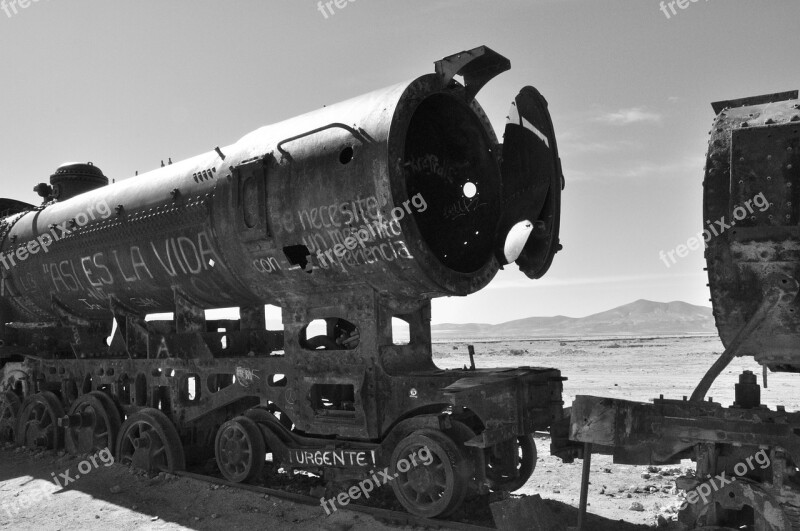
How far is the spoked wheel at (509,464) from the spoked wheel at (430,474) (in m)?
0.58

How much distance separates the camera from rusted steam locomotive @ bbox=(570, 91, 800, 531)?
3.87 m

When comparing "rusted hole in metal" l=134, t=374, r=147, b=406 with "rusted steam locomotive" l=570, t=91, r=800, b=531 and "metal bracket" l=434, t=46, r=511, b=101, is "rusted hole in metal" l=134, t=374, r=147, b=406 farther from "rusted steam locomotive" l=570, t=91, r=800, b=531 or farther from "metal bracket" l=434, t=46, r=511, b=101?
"rusted steam locomotive" l=570, t=91, r=800, b=531

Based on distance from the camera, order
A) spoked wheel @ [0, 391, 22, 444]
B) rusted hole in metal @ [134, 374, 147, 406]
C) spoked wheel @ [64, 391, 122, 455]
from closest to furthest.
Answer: rusted hole in metal @ [134, 374, 147, 406] < spoked wheel @ [64, 391, 122, 455] < spoked wheel @ [0, 391, 22, 444]

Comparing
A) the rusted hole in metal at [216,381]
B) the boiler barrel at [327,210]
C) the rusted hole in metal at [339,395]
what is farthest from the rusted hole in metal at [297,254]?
the rusted hole in metal at [216,381]

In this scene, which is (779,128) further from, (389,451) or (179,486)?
(179,486)

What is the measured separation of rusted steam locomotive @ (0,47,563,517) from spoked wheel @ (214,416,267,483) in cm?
2

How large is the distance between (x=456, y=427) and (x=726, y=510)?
217 cm

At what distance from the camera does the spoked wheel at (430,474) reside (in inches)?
213

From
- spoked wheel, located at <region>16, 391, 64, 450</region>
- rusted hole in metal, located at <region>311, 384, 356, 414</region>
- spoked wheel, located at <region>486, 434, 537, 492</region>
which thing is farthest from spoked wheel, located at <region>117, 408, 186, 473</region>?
spoked wheel, located at <region>486, 434, 537, 492</region>

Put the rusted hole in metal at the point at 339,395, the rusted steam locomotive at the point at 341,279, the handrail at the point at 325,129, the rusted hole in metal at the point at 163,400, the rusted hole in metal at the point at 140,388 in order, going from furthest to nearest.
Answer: the rusted hole in metal at the point at 140,388, the rusted hole in metal at the point at 163,400, the rusted hole in metal at the point at 339,395, the handrail at the point at 325,129, the rusted steam locomotive at the point at 341,279

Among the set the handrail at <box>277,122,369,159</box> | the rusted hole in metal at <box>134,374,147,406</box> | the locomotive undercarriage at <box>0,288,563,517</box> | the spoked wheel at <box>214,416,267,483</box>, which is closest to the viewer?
the locomotive undercarriage at <box>0,288,563,517</box>

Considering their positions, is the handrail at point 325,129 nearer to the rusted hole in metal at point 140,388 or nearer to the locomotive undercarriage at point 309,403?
the locomotive undercarriage at point 309,403

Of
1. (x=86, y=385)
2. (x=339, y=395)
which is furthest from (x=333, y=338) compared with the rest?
(x=86, y=385)

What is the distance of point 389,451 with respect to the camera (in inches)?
235
